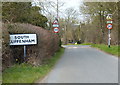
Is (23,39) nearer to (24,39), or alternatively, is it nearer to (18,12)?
(24,39)

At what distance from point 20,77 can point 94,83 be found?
2.77 meters

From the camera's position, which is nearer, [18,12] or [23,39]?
[23,39]

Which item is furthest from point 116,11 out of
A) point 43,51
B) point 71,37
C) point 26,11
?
point 71,37

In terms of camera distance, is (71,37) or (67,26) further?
(71,37)

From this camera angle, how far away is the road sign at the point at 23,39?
9375mm

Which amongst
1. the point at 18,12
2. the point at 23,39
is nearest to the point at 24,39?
the point at 23,39

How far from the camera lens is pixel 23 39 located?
970cm

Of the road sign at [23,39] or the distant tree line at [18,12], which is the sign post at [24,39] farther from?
the distant tree line at [18,12]

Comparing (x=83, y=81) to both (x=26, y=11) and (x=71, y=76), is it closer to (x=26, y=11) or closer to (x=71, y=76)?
(x=71, y=76)

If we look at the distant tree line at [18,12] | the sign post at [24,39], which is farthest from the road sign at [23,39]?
the distant tree line at [18,12]

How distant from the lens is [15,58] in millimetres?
9906

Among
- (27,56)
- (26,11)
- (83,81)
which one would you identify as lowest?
(83,81)

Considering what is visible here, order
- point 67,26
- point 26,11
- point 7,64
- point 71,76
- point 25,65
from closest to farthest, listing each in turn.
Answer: point 71,76 < point 7,64 < point 25,65 < point 26,11 < point 67,26

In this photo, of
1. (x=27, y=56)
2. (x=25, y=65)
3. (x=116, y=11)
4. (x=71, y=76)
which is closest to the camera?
(x=71, y=76)
